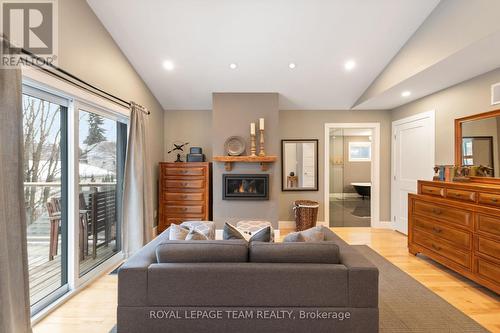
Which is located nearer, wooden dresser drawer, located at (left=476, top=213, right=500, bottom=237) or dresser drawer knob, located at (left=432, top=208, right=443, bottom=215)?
wooden dresser drawer, located at (left=476, top=213, right=500, bottom=237)

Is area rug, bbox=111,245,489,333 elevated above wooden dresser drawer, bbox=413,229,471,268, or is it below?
below

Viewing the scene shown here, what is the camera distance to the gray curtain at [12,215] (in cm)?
161

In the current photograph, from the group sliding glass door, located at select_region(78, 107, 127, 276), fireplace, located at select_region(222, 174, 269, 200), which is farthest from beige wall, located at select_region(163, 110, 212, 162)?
sliding glass door, located at select_region(78, 107, 127, 276)

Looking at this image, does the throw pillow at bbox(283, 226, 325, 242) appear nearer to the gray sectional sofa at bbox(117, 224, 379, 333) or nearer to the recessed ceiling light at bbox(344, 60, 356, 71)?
the gray sectional sofa at bbox(117, 224, 379, 333)

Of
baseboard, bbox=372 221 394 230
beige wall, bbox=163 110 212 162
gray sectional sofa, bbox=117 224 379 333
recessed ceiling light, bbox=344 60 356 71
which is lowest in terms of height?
baseboard, bbox=372 221 394 230

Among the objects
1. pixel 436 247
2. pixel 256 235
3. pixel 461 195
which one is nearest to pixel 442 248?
pixel 436 247

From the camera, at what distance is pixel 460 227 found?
9.50 ft

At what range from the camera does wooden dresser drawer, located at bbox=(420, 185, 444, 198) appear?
10.8 feet

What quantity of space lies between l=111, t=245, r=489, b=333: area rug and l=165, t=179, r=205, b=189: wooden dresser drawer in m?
2.76

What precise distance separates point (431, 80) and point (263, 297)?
3450 mm

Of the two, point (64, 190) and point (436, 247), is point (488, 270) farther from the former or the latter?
point (64, 190)

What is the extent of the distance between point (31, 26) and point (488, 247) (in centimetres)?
460

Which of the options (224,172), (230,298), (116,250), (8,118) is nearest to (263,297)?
(230,298)

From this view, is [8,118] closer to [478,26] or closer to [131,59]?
[131,59]
